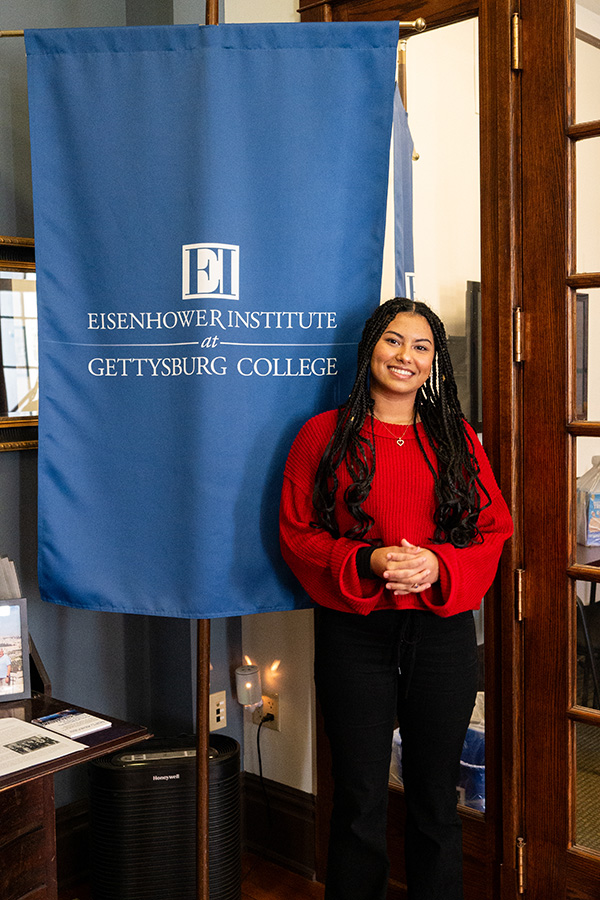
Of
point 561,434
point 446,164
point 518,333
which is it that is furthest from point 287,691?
point 446,164

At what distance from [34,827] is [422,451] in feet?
3.49

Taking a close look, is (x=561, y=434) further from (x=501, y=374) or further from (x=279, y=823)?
(x=279, y=823)

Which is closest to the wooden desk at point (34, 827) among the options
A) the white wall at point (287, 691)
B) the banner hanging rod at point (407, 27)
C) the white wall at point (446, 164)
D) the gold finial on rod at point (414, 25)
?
the white wall at point (287, 691)

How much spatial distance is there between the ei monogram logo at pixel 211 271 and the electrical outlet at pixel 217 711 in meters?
Answer: 1.28

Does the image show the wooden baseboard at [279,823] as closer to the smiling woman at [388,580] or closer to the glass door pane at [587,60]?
the smiling woman at [388,580]

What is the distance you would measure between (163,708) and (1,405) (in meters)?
1.03

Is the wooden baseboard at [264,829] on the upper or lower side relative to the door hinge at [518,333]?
lower

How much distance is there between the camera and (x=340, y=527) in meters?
1.81

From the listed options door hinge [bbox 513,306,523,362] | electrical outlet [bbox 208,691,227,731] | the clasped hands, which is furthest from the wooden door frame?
electrical outlet [bbox 208,691,227,731]

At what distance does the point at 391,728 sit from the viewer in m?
1.85

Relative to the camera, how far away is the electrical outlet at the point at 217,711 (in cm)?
252

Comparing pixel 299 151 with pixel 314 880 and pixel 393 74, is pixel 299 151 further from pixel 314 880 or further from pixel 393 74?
pixel 314 880

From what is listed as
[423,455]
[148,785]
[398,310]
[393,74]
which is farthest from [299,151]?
[148,785]

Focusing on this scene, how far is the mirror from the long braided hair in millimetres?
868
